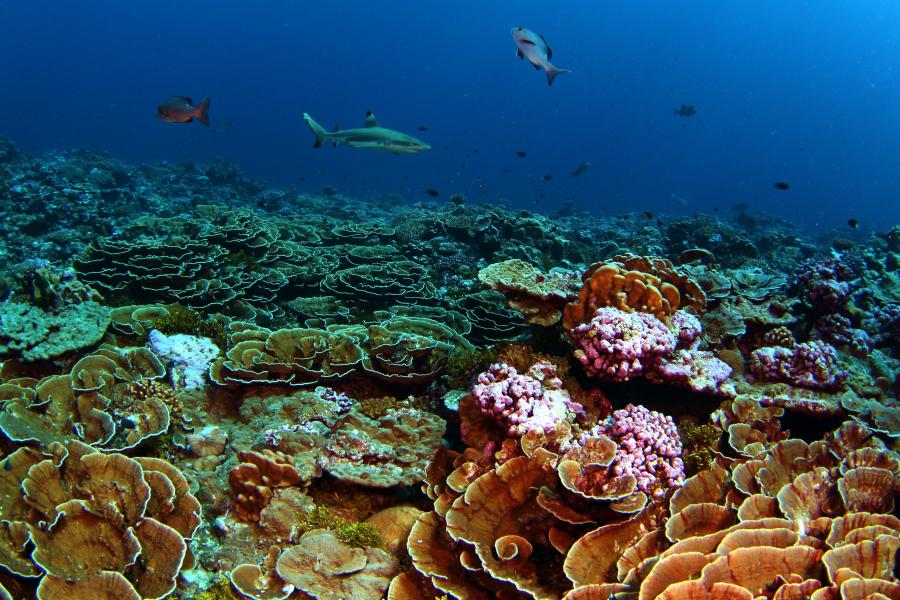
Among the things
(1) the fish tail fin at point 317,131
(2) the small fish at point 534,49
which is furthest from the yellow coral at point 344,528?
(2) the small fish at point 534,49

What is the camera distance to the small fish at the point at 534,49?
876 cm

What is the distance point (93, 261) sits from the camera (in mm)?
8164

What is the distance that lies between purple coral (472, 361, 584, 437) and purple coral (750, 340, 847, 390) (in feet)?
7.46

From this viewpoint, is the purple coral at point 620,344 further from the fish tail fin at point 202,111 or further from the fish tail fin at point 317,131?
the fish tail fin at point 202,111

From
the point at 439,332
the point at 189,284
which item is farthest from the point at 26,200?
the point at 439,332

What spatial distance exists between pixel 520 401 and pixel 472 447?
2.11 feet

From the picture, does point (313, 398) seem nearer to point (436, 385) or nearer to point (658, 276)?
point (436, 385)

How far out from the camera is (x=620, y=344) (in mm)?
4324

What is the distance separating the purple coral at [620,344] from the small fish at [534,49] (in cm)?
584

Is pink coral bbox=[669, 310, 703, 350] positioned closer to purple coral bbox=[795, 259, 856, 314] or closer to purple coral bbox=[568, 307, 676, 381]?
purple coral bbox=[568, 307, 676, 381]

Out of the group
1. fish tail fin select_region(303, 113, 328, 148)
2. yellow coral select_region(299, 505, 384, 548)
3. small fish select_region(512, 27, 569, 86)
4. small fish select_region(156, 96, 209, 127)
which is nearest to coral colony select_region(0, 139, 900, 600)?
yellow coral select_region(299, 505, 384, 548)

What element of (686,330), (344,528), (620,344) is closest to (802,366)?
(686,330)

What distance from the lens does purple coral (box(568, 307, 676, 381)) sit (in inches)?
171

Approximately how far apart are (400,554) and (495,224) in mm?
11178
